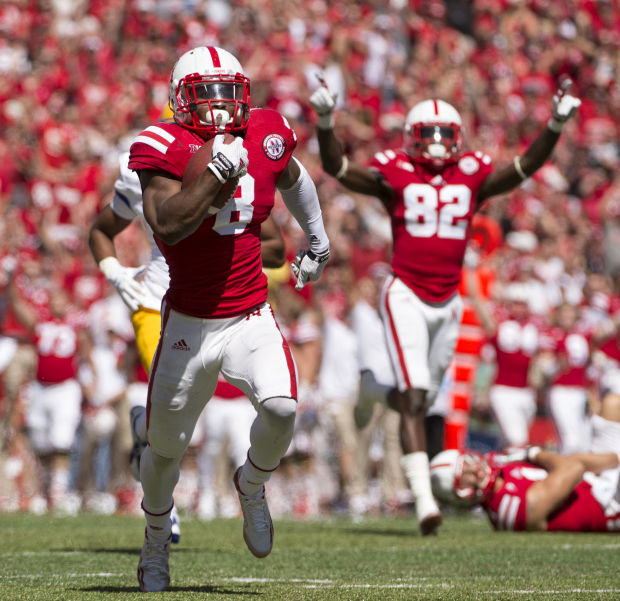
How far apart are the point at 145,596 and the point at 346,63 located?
41.2 ft

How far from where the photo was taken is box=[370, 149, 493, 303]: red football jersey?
7.50 meters

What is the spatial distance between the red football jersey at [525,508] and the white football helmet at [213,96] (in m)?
3.54

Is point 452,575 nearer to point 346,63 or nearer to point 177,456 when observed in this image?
point 177,456

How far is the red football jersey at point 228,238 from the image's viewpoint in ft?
15.0

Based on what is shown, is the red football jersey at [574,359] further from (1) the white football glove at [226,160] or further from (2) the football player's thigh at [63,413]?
(1) the white football glove at [226,160]

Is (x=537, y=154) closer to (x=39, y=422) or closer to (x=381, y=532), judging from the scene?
(x=381, y=532)

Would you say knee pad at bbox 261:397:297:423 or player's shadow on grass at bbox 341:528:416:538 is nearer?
knee pad at bbox 261:397:297:423

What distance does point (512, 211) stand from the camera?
47.6 feet

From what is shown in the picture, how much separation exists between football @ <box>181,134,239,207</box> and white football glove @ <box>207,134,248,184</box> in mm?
69

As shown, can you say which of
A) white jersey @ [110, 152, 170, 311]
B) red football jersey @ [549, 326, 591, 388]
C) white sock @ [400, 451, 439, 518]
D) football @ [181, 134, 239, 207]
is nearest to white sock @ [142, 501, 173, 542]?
football @ [181, 134, 239, 207]

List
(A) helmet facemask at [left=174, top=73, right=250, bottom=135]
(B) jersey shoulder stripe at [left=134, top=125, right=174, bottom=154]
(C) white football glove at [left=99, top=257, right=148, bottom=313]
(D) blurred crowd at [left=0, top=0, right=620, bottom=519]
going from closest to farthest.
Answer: (B) jersey shoulder stripe at [left=134, top=125, right=174, bottom=154], (A) helmet facemask at [left=174, top=73, right=250, bottom=135], (C) white football glove at [left=99, top=257, right=148, bottom=313], (D) blurred crowd at [left=0, top=0, right=620, bottom=519]

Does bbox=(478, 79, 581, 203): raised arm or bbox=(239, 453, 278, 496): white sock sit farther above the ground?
bbox=(478, 79, 581, 203): raised arm

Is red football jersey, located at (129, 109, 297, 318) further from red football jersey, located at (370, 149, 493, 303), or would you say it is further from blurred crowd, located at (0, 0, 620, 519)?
red football jersey, located at (370, 149, 493, 303)

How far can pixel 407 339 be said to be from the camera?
7402mm
